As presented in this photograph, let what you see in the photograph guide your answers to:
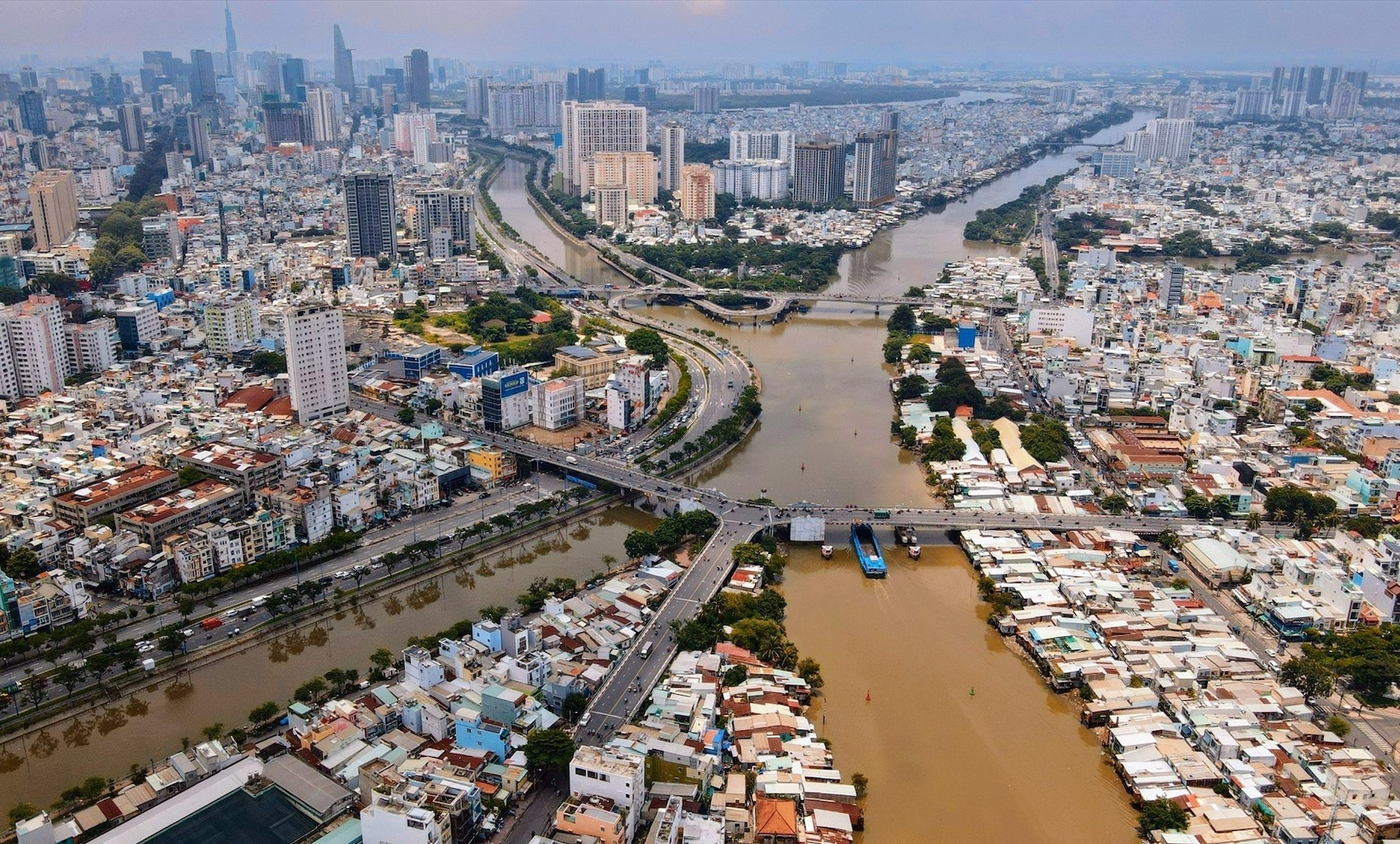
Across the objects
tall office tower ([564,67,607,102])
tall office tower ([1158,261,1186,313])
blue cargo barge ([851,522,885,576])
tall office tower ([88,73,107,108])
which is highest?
tall office tower ([564,67,607,102])

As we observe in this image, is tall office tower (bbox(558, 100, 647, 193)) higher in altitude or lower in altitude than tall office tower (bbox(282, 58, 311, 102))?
lower

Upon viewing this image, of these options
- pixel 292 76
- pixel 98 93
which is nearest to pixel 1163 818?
pixel 98 93

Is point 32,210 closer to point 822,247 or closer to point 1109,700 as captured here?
point 822,247

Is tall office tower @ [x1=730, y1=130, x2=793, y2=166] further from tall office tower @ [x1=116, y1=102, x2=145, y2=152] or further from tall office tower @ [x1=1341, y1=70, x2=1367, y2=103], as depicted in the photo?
tall office tower @ [x1=1341, y1=70, x2=1367, y2=103]

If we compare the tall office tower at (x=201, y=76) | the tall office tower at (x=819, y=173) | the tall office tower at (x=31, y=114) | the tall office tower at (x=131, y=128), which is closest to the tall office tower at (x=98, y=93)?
the tall office tower at (x=201, y=76)

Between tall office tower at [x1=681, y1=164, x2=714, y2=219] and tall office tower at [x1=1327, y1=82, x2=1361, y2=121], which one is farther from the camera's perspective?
tall office tower at [x1=1327, y1=82, x2=1361, y2=121]

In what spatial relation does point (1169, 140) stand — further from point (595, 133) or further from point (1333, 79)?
point (1333, 79)

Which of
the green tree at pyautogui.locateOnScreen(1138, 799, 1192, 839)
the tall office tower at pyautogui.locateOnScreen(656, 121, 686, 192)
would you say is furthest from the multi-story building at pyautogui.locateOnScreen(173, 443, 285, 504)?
the tall office tower at pyautogui.locateOnScreen(656, 121, 686, 192)
